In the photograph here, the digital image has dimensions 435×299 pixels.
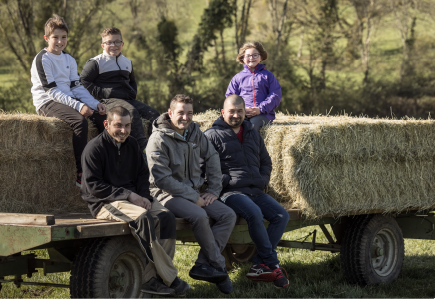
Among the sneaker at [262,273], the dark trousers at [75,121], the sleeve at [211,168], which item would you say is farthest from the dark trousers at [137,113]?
the sneaker at [262,273]

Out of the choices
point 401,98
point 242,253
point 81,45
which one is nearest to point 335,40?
point 401,98

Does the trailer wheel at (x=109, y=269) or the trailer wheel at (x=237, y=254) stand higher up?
the trailer wheel at (x=109, y=269)

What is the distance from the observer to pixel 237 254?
7277 millimetres

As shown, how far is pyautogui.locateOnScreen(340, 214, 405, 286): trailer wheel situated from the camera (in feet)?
19.9

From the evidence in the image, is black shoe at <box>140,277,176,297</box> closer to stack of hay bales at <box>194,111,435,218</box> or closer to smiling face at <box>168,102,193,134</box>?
smiling face at <box>168,102,193,134</box>

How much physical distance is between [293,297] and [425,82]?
85.1ft

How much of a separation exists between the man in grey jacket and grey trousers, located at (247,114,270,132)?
1245mm

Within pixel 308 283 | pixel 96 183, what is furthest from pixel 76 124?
pixel 308 283

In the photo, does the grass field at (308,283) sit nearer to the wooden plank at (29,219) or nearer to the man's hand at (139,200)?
the man's hand at (139,200)

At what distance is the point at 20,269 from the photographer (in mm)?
4273

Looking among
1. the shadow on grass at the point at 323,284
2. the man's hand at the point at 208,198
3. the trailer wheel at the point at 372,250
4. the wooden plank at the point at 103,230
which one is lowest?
the shadow on grass at the point at 323,284

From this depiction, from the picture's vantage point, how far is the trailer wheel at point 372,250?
6.05 metres

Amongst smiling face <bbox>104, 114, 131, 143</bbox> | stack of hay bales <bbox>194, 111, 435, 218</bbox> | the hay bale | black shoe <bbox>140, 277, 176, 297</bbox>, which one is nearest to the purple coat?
stack of hay bales <bbox>194, 111, 435, 218</bbox>

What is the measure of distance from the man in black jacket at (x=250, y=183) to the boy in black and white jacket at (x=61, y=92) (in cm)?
136
